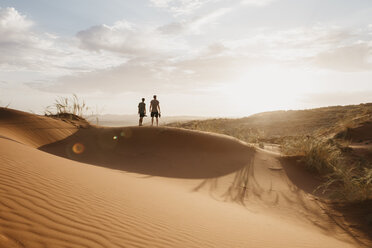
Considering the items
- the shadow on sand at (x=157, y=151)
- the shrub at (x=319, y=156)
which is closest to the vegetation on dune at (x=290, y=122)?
the shadow on sand at (x=157, y=151)

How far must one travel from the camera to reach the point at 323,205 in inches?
238

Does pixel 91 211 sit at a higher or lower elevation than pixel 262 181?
higher

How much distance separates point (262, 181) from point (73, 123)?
886 cm

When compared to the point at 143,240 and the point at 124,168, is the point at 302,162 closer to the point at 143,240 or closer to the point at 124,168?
the point at 124,168

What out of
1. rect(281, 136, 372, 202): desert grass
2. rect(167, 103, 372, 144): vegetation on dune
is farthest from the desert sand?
rect(167, 103, 372, 144): vegetation on dune

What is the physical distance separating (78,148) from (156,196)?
20.9 feet

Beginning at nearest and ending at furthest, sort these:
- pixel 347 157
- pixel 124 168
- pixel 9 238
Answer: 1. pixel 9 238
2. pixel 124 168
3. pixel 347 157

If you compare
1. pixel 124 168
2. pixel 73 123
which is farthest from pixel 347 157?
pixel 73 123

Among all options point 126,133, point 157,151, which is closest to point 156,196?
point 157,151

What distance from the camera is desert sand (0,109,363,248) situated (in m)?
2.42

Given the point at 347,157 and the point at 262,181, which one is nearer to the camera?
the point at 262,181

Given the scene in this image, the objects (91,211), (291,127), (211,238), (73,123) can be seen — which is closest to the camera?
(91,211)

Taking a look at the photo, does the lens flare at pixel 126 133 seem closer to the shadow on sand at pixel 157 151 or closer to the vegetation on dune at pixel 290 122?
the shadow on sand at pixel 157 151

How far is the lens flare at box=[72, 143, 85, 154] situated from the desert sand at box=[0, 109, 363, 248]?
0.11 ft
